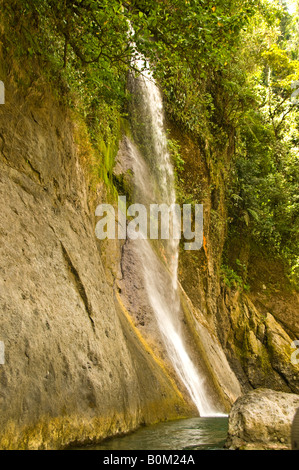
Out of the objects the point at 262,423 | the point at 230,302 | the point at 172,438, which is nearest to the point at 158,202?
the point at 230,302

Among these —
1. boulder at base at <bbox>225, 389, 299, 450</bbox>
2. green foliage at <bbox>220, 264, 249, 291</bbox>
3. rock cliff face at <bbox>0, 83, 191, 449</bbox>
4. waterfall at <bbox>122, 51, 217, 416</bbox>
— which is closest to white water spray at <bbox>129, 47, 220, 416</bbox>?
waterfall at <bbox>122, 51, 217, 416</bbox>

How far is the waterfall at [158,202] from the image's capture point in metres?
8.82

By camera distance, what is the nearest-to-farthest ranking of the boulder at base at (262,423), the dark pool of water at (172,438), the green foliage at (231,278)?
the boulder at base at (262,423)
the dark pool of water at (172,438)
the green foliage at (231,278)

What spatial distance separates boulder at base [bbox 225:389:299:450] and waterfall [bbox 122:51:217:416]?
3.88 meters

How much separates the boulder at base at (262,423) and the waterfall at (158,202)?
388 centimetres

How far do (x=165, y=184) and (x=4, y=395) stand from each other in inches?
394

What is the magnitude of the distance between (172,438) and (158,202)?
7818 mm

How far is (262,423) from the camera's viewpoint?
406cm

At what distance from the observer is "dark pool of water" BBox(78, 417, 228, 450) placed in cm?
434

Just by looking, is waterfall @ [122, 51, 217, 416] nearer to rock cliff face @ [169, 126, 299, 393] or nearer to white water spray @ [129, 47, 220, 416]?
white water spray @ [129, 47, 220, 416]

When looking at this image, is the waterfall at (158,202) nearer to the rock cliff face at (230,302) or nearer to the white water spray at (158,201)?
the white water spray at (158,201)

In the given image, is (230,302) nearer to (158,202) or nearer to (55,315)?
(158,202)

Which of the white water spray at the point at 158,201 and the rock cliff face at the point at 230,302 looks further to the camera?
the rock cliff face at the point at 230,302

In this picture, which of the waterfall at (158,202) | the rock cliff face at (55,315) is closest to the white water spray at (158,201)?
the waterfall at (158,202)
